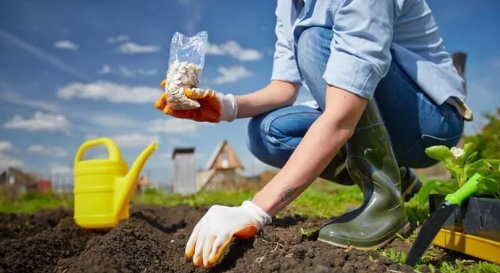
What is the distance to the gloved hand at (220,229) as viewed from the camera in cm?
152

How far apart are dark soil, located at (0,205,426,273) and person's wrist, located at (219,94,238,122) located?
0.55 m

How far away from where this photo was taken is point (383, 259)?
1.53 meters

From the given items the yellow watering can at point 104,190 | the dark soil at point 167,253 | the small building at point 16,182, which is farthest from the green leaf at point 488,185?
the small building at point 16,182

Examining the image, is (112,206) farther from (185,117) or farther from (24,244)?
(185,117)

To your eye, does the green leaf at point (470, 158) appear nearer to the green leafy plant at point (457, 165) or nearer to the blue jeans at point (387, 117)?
the green leafy plant at point (457, 165)

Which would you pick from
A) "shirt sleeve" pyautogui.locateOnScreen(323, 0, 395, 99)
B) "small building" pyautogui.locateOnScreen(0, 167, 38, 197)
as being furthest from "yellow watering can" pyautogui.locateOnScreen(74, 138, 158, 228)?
"small building" pyautogui.locateOnScreen(0, 167, 38, 197)

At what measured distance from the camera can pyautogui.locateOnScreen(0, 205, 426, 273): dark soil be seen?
149 centimetres

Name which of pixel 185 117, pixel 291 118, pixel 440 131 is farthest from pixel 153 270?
pixel 440 131

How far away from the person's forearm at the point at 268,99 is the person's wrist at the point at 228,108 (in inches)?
1.4

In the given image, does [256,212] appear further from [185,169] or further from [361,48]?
[185,169]

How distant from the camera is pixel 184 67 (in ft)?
6.61

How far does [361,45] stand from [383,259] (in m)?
0.73

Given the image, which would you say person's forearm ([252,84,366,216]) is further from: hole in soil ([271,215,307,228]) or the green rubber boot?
hole in soil ([271,215,307,228])

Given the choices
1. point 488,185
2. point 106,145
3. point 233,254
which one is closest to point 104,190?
point 106,145
